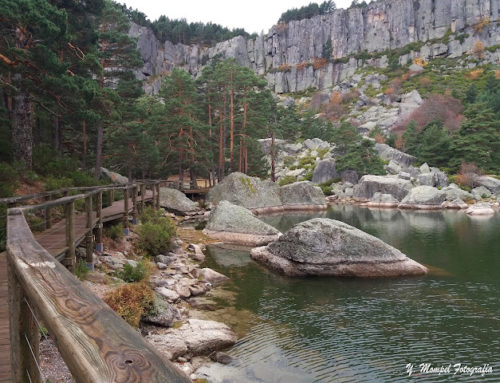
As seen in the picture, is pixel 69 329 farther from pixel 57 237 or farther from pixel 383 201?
pixel 383 201

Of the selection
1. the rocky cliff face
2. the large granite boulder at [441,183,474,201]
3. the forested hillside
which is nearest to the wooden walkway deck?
the forested hillside

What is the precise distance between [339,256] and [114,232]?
29.3 feet

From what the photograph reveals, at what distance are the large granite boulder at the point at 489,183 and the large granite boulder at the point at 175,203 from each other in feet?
122

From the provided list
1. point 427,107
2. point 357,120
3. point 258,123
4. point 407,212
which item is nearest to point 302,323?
point 407,212

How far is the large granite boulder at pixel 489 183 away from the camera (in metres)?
43.7

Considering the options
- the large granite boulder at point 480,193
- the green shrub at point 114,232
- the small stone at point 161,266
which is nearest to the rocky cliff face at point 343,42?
the large granite boulder at point 480,193

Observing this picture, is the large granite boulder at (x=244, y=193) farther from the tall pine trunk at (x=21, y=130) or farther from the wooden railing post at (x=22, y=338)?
the wooden railing post at (x=22, y=338)

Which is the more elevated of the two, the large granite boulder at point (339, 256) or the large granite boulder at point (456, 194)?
the large granite boulder at point (456, 194)

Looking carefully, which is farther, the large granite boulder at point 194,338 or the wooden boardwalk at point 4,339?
the large granite boulder at point 194,338

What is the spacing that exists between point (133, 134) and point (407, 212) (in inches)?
1101

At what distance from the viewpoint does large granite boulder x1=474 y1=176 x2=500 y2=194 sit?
4369 centimetres

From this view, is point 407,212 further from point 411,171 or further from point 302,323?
point 302,323

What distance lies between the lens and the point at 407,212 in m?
36.6

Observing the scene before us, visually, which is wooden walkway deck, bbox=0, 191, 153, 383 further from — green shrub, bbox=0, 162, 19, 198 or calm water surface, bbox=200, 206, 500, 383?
calm water surface, bbox=200, 206, 500, 383
